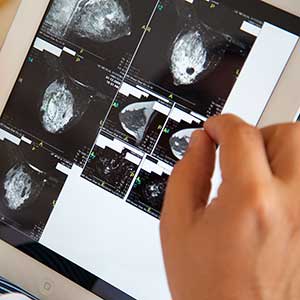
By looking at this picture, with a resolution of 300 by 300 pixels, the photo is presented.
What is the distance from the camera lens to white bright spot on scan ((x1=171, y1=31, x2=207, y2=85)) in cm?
75

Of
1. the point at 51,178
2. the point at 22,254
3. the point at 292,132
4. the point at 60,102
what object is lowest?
the point at 22,254

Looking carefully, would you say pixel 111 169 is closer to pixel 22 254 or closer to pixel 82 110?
pixel 82 110

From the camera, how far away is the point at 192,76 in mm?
754

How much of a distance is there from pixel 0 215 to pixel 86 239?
14 centimetres

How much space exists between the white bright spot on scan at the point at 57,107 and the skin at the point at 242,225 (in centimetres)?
41

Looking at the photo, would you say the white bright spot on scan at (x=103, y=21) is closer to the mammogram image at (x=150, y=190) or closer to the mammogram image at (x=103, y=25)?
the mammogram image at (x=103, y=25)

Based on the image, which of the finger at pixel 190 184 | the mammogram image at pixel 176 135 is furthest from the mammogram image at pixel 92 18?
the finger at pixel 190 184

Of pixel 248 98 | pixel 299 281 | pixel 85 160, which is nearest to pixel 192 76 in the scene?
pixel 248 98

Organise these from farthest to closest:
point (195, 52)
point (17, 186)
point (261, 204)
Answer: point (17, 186) < point (195, 52) < point (261, 204)

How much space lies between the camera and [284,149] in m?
0.41

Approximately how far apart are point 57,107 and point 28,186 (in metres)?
0.12

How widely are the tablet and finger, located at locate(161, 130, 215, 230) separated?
31 cm

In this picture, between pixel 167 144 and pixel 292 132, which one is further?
pixel 167 144

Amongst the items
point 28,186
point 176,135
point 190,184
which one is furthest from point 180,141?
point 190,184
